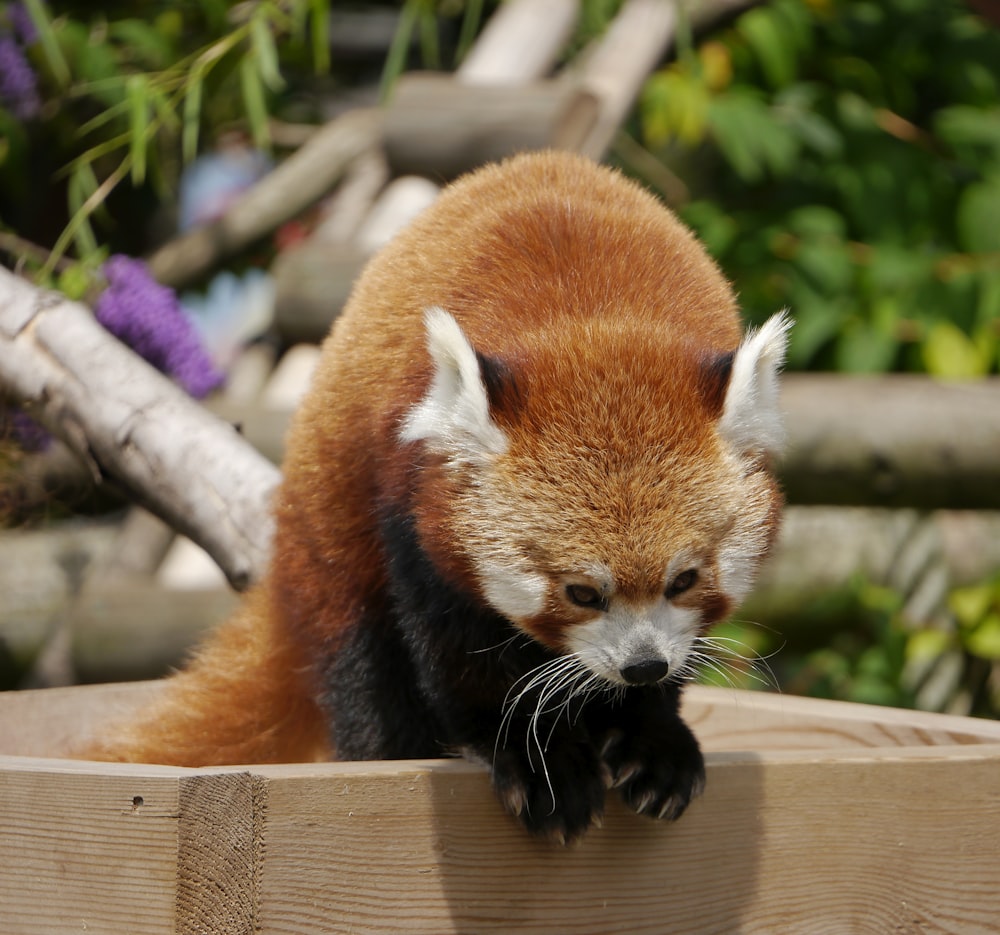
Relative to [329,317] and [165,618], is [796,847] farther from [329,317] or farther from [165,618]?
[329,317]

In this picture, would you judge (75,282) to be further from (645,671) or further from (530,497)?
(645,671)

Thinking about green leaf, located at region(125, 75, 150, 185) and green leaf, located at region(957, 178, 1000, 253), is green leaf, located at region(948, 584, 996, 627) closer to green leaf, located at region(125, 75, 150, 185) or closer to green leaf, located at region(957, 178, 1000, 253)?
green leaf, located at region(957, 178, 1000, 253)

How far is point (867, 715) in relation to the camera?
2623mm

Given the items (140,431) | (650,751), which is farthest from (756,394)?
(140,431)

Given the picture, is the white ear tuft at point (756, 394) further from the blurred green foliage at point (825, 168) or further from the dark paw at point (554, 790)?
the blurred green foliage at point (825, 168)

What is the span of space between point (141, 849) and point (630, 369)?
913 millimetres

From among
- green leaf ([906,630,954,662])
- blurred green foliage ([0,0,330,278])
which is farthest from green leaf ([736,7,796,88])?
green leaf ([906,630,954,662])

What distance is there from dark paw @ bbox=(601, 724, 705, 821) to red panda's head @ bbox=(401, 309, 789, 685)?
0.17 meters

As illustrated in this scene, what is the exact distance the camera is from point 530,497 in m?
1.89

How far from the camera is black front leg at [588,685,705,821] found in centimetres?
196

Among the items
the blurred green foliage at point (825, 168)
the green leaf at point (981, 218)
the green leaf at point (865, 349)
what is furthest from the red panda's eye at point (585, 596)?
the green leaf at point (981, 218)

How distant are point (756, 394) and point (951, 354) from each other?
126 inches

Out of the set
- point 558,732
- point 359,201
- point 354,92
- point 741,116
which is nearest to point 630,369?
point 558,732

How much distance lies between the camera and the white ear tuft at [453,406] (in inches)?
72.8
